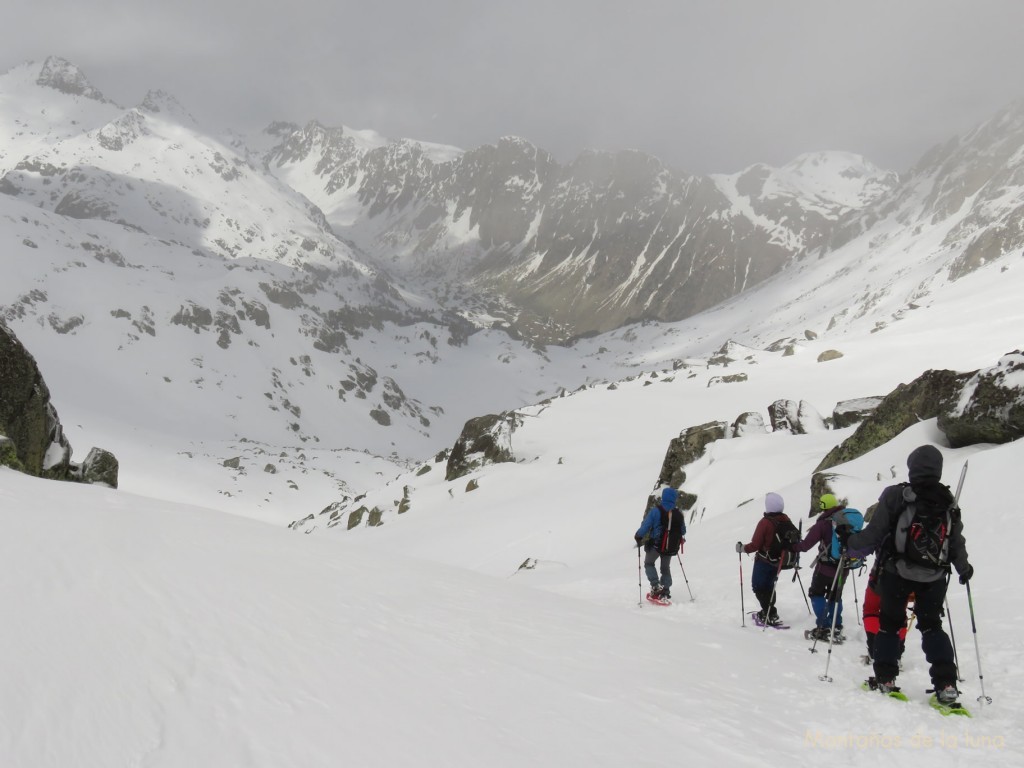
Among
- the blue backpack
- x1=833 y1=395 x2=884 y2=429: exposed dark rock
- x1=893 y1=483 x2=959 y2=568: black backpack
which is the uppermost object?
x1=833 y1=395 x2=884 y2=429: exposed dark rock

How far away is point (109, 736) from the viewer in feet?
9.96

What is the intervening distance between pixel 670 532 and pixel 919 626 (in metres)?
5.15

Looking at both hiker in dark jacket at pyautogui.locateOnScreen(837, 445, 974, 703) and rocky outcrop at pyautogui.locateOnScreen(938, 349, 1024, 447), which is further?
rocky outcrop at pyautogui.locateOnScreen(938, 349, 1024, 447)

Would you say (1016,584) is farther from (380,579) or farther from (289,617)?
(289,617)

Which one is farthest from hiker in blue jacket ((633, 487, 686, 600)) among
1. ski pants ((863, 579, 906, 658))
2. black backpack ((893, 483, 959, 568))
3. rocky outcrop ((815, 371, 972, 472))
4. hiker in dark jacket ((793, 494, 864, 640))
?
rocky outcrop ((815, 371, 972, 472))

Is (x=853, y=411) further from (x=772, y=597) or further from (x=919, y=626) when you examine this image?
(x=919, y=626)

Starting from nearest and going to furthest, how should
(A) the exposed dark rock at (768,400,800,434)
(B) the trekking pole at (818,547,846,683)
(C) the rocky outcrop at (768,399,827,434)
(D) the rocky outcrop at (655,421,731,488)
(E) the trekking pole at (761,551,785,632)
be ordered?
(B) the trekking pole at (818,547,846,683) → (E) the trekking pole at (761,551,785,632) → (D) the rocky outcrop at (655,421,731,488) → (C) the rocky outcrop at (768,399,827,434) → (A) the exposed dark rock at (768,400,800,434)

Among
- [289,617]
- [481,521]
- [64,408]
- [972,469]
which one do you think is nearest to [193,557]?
[289,617]

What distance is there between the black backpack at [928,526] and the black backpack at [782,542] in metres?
3.33

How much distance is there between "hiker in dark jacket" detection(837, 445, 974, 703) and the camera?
5207 mm

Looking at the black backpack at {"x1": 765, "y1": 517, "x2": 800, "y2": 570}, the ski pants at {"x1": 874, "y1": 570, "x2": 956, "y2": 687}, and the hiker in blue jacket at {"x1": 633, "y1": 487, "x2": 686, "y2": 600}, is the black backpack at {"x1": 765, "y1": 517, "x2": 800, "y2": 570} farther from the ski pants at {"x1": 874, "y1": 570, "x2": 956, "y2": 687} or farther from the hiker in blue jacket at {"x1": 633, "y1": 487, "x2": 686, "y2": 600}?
the ski pants at {"x1": 874, "y1": 570, "x2": 956, "y2": 687}

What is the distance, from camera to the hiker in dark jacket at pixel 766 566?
8.71 m

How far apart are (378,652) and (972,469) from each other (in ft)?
35.6

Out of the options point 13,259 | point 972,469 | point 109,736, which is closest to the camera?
point 109,736
